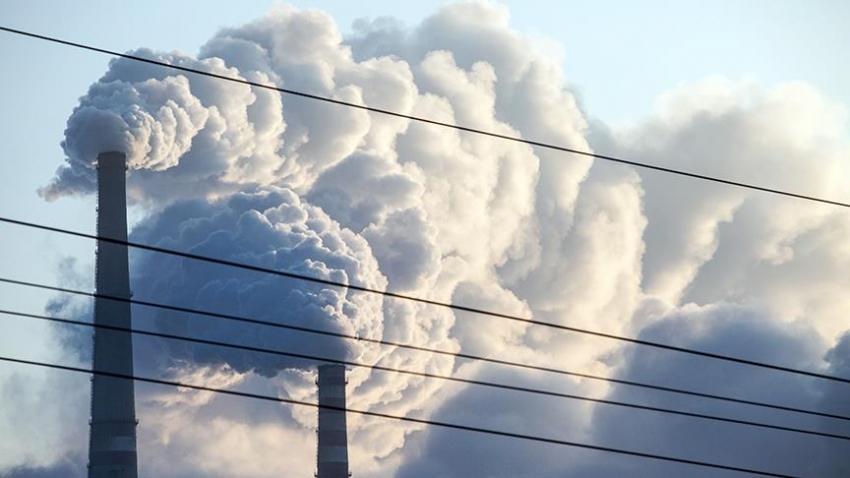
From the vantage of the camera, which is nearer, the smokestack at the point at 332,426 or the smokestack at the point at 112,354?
the smokestack at the point at 112,354

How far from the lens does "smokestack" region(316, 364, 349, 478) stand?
253 ft

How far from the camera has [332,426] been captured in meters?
77.8

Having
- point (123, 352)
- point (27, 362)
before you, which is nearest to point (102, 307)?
point (123, 352)

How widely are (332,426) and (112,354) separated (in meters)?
13.9

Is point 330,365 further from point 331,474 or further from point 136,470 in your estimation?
point 136,470

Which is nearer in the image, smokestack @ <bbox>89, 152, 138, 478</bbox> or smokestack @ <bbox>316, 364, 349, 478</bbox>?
smokestack @ <bbox>89, 152, 138, 478</bbox>

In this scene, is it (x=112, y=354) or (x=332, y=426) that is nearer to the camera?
(x=112, y=354)

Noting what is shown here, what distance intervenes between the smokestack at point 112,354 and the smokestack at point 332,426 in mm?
11520

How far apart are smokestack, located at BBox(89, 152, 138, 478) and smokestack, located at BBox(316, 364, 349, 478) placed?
37.8ft

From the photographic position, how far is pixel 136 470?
234 ft

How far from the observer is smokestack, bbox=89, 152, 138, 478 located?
233 ft

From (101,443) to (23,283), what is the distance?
57949 mm

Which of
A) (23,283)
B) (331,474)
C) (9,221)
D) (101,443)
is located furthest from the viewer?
(331,474)

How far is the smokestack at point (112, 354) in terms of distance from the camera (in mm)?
70938
